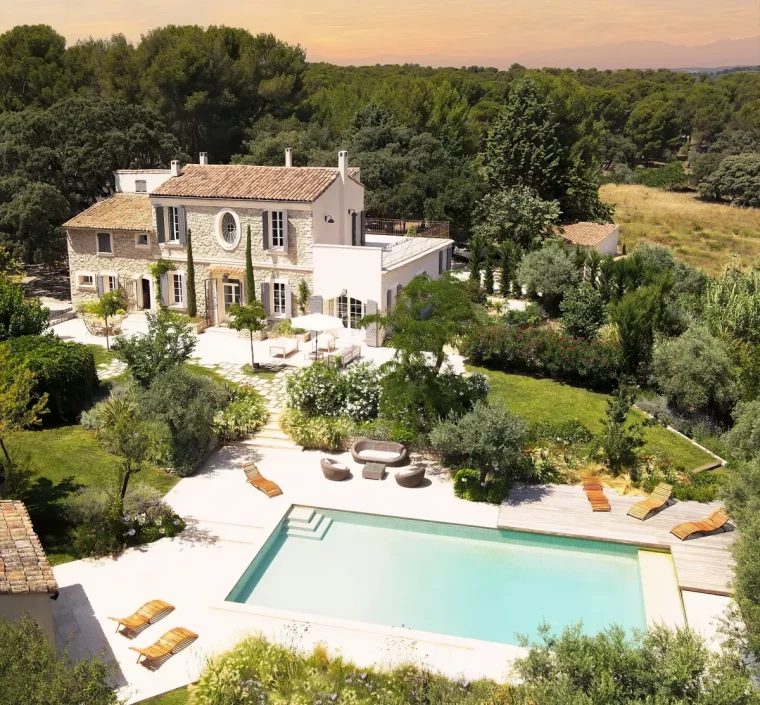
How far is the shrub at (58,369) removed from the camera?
22.6m

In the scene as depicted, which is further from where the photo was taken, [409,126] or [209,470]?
[409,126]

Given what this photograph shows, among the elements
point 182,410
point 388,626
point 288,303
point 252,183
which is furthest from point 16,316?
point 388,626

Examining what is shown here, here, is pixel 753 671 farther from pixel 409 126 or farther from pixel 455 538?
pixel 409 126

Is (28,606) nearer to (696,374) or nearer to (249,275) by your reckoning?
(696,374)

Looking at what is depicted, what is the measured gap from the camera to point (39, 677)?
865 cm

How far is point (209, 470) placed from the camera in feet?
68.3

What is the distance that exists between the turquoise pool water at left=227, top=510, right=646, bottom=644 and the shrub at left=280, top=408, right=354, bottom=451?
144 inches

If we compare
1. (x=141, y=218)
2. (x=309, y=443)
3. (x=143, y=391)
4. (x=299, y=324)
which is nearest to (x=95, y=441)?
(x=143, y=391)

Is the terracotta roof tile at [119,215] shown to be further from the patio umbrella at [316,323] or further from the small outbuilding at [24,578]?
the small outbuilding at [24,578]

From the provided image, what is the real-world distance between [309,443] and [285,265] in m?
12.0

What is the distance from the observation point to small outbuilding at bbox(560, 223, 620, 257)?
43656 mm

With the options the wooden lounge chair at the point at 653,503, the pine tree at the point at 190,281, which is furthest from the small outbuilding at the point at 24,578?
the pine tree at the point at 190,281

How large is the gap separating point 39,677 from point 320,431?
44.2ft

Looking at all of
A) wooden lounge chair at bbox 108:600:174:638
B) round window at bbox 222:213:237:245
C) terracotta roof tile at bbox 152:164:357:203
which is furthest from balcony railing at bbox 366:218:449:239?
wooden lounge chair at bbox 108:600:174:638
